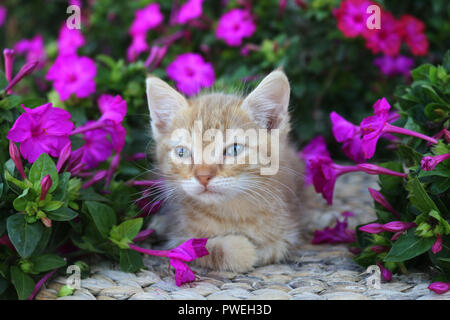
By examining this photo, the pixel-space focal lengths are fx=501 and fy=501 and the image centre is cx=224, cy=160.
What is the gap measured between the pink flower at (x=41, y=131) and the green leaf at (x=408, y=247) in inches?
39.3

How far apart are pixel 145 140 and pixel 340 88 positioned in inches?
42.7

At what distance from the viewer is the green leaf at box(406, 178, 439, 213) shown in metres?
1.31

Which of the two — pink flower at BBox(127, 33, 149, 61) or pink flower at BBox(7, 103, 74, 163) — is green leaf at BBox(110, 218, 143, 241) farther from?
pink flower at BBox(127, 33, 149, 61)

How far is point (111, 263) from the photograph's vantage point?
1.64m

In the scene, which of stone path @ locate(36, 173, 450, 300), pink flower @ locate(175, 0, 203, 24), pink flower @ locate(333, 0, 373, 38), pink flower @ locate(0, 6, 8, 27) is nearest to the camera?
stone path @ locate(36, 173, 450, 300)

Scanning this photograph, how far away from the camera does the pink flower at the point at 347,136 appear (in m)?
1.63

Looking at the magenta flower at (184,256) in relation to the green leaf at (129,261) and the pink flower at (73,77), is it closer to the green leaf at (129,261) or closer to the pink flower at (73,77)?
the green leaf at (129,261)

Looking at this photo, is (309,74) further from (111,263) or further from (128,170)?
(111,263)

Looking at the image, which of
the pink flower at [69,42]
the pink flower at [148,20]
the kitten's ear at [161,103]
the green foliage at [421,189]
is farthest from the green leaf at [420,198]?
the pink flower at [69,42]

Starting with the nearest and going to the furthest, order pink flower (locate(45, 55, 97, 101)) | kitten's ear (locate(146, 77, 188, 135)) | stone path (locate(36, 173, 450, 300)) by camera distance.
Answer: stone path (locate(36, 173, 450, 300)) → kitten's ear (locate(146, 77, 188, 135)) → pink flower (locate(45, 55, 97, 101))

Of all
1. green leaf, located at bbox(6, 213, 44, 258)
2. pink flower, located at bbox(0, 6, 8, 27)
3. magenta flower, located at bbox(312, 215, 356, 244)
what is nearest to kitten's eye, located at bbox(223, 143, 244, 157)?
magenta flower, located at bbox(312, 215, 356, 244)

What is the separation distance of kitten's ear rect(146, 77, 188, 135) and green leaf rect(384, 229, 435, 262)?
2.74 feet

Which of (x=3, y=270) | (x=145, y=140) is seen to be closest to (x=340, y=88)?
(x=145, y=140)

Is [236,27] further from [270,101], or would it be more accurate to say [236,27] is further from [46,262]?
[46,262]
